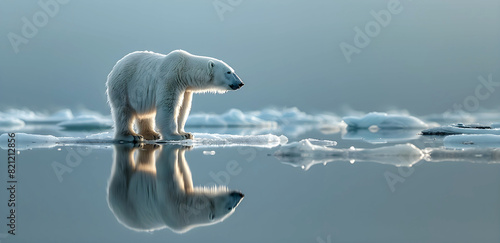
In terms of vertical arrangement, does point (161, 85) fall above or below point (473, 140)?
above

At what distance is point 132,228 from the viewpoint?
1.83m

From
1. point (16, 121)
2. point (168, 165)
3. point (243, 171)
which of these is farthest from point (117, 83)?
point (16, 121)

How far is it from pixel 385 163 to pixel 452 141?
271 cm

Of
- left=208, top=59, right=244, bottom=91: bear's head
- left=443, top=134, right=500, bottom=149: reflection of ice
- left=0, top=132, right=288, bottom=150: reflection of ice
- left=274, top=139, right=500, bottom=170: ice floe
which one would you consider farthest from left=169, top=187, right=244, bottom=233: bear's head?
left=443, top=134, right=500, bottom=149: reflection of ice

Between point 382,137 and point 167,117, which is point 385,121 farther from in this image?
point 167,117

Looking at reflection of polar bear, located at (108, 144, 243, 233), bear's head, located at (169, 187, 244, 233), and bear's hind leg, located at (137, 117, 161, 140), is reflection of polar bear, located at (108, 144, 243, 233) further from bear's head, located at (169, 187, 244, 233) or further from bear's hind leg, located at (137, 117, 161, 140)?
bear's hind leg, located at (137, 117, 161, 140)

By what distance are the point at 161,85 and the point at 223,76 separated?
758mm

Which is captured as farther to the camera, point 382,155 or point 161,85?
point 161,85

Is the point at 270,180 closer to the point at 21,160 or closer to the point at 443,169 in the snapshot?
the point at 443,169

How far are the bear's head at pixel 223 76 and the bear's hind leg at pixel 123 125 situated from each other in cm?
115

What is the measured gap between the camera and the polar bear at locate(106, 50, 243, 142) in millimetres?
5668

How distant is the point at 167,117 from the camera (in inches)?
222

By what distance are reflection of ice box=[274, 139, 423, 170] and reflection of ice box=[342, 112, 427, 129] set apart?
8728 millimetres

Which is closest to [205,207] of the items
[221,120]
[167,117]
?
[167,117]
